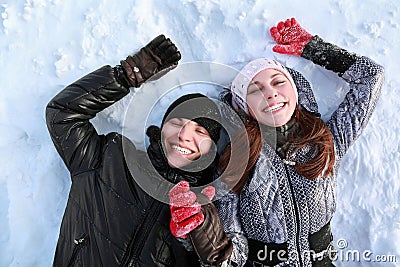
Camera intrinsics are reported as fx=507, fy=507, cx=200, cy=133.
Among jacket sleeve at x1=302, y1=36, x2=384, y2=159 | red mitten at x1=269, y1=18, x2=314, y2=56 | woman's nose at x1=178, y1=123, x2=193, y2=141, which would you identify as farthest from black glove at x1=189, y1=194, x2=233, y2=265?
red mitten at x1=269, y1=18, x2=314, y2=56

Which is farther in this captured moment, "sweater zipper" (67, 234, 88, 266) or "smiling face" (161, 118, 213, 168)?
"sweater zipper" (67, 234, 88, 266)

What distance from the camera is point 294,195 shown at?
97.5 inches

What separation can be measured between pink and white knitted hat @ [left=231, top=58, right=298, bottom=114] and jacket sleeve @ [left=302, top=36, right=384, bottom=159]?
0.28 meters

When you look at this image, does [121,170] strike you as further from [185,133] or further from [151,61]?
[151,61]

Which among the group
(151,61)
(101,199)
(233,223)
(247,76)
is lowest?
(233,223)

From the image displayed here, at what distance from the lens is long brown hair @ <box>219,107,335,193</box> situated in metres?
2.47

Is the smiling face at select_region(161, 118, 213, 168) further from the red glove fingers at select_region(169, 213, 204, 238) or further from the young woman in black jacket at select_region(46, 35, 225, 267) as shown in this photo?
the red glove fingers at select_region(169, 213, 204, 238)

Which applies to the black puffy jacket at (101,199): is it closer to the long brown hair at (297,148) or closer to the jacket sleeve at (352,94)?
the long brown hair at (297,148)

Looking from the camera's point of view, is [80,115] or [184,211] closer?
[184,211]

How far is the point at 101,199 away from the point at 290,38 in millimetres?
1284

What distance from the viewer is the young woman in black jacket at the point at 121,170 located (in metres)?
2.39

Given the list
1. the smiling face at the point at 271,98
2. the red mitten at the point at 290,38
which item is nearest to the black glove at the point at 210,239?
the smiling face at the point at 271,98

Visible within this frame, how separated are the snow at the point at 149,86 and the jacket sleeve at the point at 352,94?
10 centimetres

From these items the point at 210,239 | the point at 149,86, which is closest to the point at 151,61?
A: the point at 149,86
